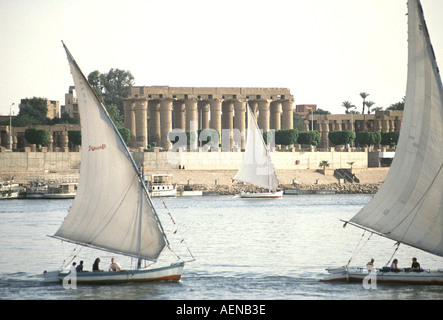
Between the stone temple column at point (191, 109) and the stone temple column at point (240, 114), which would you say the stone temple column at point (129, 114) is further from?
the stone temple column at point (240, 114)

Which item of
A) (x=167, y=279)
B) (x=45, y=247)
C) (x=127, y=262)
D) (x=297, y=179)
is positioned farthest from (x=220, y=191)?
(x=167, y=279)

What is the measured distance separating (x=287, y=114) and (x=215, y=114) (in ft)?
32.8

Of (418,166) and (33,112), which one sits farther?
(33,112)

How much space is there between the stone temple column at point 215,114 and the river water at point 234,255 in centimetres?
3532

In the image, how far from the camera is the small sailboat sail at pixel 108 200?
86.6 ft

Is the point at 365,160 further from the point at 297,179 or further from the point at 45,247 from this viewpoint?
the point at 45,247

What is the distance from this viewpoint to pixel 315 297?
25.8 meters

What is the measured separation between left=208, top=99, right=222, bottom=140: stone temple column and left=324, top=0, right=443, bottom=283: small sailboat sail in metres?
73.1

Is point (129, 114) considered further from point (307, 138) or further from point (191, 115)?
point (307, 138)

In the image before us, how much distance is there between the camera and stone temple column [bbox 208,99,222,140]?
9888 cm

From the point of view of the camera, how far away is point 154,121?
10062 cm

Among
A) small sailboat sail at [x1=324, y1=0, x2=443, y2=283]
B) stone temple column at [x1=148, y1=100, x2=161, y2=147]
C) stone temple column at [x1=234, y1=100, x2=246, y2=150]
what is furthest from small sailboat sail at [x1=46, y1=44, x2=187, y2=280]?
stone temple column at [x1=234, y1=100, x2=246, y2=150]

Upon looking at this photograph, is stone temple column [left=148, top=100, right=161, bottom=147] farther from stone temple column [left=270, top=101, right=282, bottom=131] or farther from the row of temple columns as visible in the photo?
stone temple column [left=270, top=101, right=282, bottom=131]

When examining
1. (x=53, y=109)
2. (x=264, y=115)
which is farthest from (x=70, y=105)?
(x=264, y=115)
